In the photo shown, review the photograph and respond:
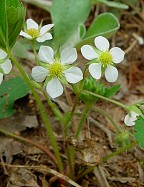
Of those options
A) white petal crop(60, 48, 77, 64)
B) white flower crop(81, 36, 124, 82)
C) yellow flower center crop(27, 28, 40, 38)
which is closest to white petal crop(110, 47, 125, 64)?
white flower crop(81, 36, 124, 82)

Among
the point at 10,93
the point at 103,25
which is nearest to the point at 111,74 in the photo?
the point at 10,93

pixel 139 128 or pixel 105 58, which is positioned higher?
pixel 105 58

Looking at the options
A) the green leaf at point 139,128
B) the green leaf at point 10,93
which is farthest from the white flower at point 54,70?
the green leaf at point 10,93

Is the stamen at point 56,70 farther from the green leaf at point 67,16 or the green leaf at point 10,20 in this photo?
the green leaf at point 67,16

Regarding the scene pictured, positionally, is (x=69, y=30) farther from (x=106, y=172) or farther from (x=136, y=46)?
(x=106, y=172)

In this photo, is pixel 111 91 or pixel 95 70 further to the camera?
pixel 111 91

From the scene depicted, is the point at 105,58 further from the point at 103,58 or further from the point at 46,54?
the point at 46,54
